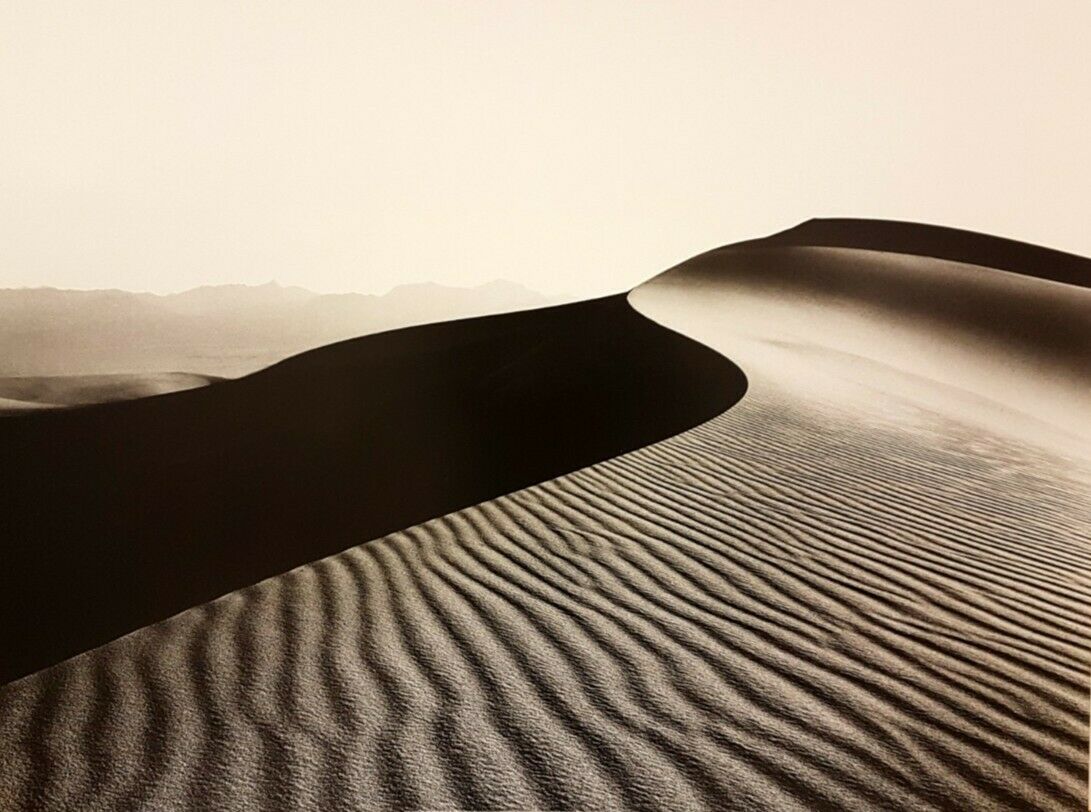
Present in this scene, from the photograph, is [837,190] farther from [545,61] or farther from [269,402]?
[269,402]

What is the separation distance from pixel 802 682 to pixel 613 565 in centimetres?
74

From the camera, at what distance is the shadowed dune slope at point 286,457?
2.55 m

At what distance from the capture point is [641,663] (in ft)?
6.81

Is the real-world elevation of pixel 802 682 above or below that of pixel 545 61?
below

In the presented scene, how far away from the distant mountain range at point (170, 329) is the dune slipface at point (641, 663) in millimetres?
1057

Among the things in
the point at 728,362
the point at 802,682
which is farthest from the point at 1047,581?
the point at 728,362

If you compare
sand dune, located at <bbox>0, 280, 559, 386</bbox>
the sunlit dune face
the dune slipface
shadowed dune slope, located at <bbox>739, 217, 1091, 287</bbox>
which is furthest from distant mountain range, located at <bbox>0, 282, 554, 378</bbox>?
shadowed dune slope, located at <bbox>739, 217, 1091, 287</bbox>

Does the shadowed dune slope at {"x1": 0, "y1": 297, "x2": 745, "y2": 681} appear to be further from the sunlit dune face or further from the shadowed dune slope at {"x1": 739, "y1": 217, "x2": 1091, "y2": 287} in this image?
the shadowed dune slope at {"x1": 739, "y1": 217, "x2": 1091, "y2": 287}

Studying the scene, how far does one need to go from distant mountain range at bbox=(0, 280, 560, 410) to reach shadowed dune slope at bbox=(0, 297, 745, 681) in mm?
79

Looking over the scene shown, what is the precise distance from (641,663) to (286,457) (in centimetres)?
190

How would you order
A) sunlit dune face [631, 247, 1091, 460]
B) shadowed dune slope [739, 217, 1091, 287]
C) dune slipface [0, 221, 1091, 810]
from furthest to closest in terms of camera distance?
sunlit dune face [631, 247, 1091, 460] → shadowed dune slope [739, 217, 1091, 287] → dune slipface [0, 221, 1091, 810]

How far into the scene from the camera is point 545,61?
3865mm

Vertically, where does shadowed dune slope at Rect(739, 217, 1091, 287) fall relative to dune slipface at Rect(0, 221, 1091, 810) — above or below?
above

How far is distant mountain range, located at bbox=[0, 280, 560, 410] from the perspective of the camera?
9.78 ft
